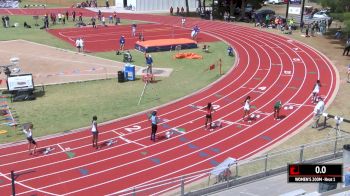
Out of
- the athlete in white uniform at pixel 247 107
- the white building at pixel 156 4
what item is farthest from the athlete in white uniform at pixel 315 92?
the white building at pixel 156 4

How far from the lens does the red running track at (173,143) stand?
56.8ft

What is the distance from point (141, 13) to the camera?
6625 cm

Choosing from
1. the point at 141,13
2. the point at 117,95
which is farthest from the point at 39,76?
the point at 141,13

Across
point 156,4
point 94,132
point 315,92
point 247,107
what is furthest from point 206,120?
point 156,4

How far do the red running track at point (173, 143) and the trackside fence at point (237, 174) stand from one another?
0.15 meters

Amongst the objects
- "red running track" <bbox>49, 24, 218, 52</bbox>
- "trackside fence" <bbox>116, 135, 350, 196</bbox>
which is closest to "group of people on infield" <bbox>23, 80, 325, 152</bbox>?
"trackside fence" <bbox>116, 135, 350, 196</bbox>

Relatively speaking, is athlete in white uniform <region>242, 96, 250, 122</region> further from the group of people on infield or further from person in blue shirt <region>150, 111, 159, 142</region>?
person in blue shirt <region>150, 111, 159, 142</region>

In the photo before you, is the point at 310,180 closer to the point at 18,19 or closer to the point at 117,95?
the point at 117,95

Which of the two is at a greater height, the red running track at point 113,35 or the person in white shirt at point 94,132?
the red running track at point 113,35

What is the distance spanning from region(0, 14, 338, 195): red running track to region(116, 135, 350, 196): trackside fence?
15 centimetres

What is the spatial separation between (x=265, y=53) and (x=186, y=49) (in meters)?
6.94

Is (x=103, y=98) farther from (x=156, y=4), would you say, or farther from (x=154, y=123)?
(x=156, y=4)

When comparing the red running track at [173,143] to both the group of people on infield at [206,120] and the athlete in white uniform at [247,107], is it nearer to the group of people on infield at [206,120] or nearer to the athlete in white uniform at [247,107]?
the group of people on infield at [206,120]

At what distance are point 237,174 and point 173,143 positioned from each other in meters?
6.59
